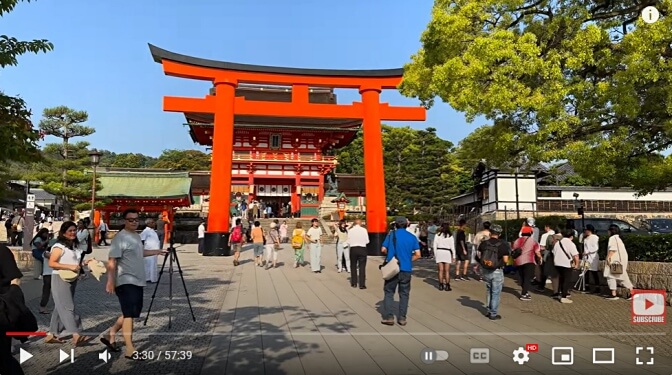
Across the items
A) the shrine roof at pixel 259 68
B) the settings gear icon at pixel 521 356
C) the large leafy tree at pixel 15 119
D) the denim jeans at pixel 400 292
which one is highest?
the shrine roof at pixel 259 68

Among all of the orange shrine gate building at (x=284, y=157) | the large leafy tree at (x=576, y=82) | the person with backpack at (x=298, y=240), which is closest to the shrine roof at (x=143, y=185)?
the orange shrine gate building at (x=284, y=157)

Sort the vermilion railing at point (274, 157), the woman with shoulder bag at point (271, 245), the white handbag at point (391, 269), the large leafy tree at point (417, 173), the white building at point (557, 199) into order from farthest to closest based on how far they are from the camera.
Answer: the large leafy tree at point (417, 173)
the vermilion railing at point (274, 157)
the white building at point (557, 199)
the woman with shoulder bag at point (271, 245)
the white handbag at point (391, 269)

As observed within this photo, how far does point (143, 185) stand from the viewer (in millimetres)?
27688

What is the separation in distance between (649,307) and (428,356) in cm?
489

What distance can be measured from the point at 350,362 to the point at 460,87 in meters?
6.47

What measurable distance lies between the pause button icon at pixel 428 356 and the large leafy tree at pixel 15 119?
4.52 m

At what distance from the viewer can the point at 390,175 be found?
3709 cm

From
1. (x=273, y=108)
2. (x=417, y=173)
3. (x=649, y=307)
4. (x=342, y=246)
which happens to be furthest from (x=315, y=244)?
(x=417, y=173)

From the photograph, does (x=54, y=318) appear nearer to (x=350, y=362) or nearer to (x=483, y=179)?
(x=350, y=362)

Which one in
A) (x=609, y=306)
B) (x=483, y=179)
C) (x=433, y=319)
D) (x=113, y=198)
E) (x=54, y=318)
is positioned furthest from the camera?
(x=483, y=179)

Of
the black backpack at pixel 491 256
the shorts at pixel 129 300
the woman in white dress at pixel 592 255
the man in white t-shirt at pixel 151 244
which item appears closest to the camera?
the shorts at pixel 129 300

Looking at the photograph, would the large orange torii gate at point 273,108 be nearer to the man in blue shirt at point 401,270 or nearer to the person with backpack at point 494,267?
the person with backpack at point 494,267

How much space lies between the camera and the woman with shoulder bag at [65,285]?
532cm

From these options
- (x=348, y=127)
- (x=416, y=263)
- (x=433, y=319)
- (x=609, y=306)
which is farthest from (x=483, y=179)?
(x=433, y=319)
